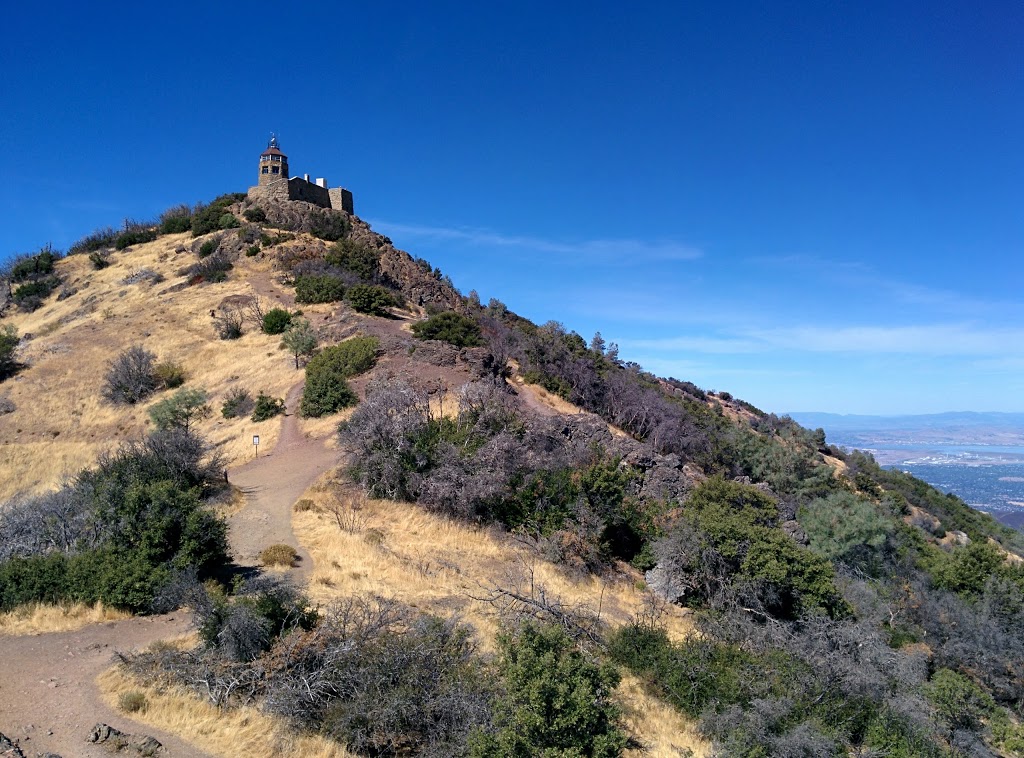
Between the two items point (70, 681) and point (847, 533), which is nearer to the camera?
point (70, 681)

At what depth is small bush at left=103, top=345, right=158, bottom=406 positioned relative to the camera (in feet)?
99.7

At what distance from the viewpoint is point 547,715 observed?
6.68 m

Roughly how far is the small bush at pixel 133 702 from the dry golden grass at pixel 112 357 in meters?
16.0

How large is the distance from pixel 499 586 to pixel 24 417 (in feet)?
93.5

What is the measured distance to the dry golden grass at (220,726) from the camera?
6980mm

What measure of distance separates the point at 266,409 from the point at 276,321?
9742 mm

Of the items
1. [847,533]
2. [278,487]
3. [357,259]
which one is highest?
[357,259]

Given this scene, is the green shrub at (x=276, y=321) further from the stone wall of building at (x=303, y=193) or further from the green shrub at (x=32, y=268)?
the green shrub at (x=32, y=268)

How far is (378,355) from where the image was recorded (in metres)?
26.6

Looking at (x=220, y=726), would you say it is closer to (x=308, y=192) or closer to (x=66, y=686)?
(x=66, y=686)

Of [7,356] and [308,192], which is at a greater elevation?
[308,192]

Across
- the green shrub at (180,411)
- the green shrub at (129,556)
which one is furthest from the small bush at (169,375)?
the green shrub at (129,556)

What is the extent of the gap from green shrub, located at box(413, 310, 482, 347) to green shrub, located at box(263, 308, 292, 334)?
337 inches

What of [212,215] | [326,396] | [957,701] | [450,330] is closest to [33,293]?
[212,215]
